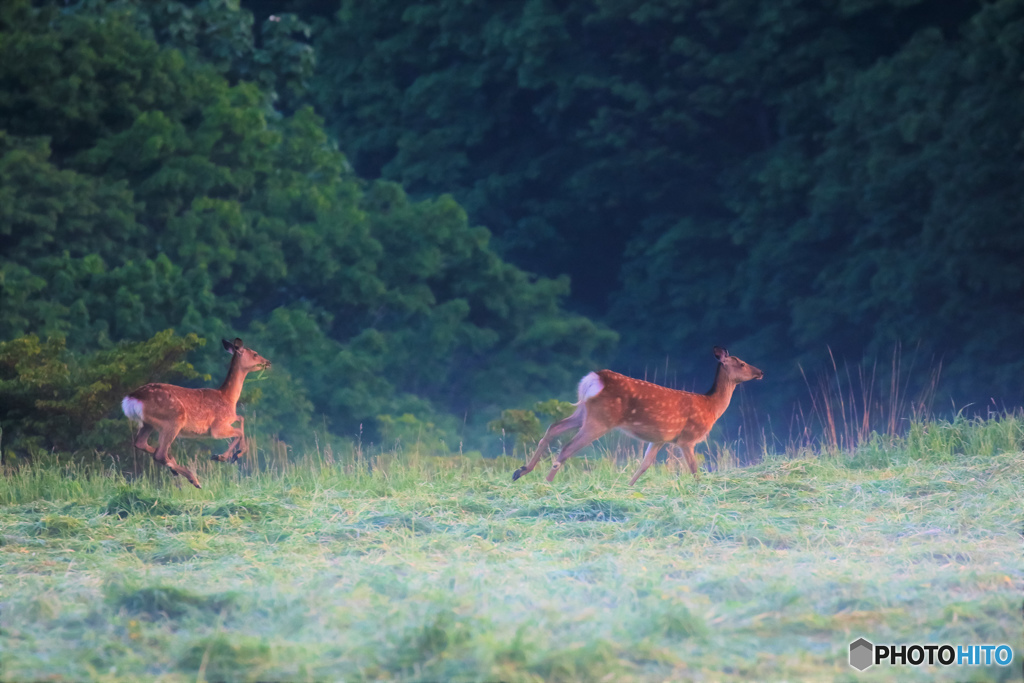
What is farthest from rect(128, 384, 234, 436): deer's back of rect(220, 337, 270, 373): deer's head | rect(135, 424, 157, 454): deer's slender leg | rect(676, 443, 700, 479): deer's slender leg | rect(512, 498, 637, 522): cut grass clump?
rect(676, 443, 700, 479): deer's slender leg

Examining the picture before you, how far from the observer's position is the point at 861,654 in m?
4.53

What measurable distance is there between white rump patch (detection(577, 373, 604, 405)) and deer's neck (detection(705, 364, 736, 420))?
3.79 feet

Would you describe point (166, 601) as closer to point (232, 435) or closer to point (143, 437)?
point (143, 437)

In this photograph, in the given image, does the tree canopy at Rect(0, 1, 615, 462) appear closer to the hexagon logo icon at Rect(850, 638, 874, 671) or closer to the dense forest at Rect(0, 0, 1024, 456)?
the dense forest at Rect(0, 0, 1024, 456)

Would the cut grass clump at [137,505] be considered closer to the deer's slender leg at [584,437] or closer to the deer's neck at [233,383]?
the deer's neck at [233,383]

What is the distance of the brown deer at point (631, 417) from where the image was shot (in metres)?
9.11

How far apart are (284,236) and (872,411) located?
9226 millimetres

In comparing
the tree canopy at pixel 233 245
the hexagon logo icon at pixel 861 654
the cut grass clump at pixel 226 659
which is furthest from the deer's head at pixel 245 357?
the hexagon logo icon at pixel 861 654

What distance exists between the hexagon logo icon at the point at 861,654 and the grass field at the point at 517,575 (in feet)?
0.15

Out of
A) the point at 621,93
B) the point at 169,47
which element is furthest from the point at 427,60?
the point at 169,47

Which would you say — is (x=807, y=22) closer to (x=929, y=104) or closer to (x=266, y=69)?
(x=929, y=104)

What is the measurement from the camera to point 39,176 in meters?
17.0

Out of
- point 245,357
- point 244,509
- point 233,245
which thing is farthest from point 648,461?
point 233,245

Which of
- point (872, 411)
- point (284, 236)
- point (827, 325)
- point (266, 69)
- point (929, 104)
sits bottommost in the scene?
point (872, 411)
